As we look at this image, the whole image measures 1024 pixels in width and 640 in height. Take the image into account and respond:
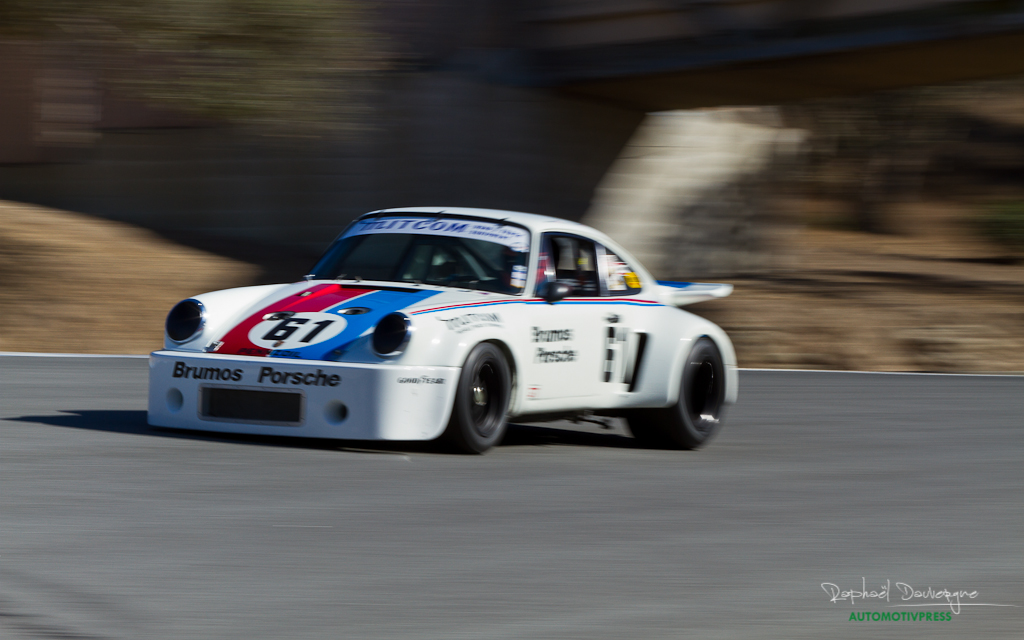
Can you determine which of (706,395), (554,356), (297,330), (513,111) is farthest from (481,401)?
(513,111)

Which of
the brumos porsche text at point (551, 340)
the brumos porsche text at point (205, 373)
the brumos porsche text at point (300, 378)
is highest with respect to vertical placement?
the brumos porsche text at point (551, 340)

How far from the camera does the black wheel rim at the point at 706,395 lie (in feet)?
26.6

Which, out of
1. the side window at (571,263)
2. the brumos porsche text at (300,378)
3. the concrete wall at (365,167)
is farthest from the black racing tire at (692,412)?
the concrete wall at (365,167)

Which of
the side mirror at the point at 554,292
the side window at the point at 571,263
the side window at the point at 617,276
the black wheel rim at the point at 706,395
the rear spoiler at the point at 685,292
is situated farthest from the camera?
the rear spoiler at the point at 685,292

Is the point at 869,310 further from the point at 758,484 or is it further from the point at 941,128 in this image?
the point at 941,128

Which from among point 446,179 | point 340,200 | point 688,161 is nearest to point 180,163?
point 340,200

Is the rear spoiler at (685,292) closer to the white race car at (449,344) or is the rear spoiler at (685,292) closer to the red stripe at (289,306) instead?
the white race car at (449,344)

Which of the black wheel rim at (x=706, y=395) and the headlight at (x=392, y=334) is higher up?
the headlight at (x=392, y=334)

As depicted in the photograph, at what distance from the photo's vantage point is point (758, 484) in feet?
21.0

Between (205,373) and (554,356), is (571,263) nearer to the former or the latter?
(554,356)

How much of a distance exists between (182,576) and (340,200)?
16033 mm

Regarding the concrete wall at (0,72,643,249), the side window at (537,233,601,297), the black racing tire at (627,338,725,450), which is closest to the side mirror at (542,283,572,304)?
the side window at (537,233,601,297)

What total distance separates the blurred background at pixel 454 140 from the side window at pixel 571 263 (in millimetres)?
5231

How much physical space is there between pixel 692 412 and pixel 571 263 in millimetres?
1163
